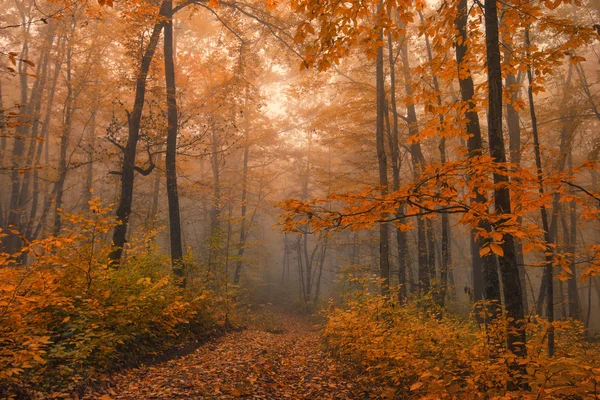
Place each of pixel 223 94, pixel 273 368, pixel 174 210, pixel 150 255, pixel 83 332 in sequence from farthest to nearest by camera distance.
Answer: pixel 223 94 < pixel 174 210 < pixel 150 255 < pixel 273 368 < pixel 83 332

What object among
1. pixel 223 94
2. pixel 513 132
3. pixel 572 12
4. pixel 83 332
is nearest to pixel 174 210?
pixel 223 94

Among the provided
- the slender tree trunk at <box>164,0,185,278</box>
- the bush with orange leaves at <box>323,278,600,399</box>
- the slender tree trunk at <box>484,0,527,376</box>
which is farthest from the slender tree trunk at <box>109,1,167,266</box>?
the slender tree trunk at <box>484,0,527,376</box>

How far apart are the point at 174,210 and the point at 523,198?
29.8 ft

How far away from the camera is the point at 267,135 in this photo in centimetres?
1894

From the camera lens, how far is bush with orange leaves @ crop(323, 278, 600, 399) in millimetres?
2906

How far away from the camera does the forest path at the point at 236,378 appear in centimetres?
451

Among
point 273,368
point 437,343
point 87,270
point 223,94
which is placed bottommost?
point 273,368

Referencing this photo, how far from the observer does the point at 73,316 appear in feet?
16.5

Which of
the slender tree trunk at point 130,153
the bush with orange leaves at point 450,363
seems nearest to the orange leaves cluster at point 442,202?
the bush with orange leaves at point 450,363

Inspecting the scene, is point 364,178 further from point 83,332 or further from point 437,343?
point 83,332

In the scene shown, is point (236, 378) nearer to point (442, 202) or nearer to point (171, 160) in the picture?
point (442, 202)

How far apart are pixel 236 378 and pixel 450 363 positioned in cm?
305

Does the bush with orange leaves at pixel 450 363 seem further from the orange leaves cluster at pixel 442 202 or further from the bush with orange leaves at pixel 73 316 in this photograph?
the bush with orange leaves at pixel 73 316

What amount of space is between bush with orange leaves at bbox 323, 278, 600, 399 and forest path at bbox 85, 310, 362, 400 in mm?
560
